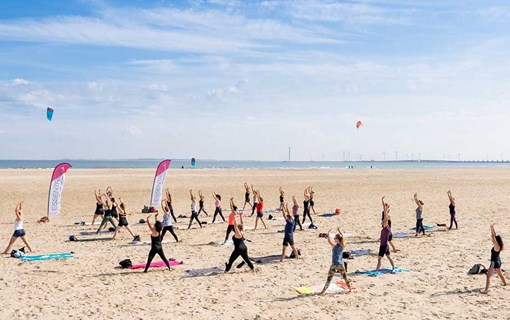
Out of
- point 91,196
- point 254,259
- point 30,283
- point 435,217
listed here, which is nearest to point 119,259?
point 30,283

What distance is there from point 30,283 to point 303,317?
6.96 metres

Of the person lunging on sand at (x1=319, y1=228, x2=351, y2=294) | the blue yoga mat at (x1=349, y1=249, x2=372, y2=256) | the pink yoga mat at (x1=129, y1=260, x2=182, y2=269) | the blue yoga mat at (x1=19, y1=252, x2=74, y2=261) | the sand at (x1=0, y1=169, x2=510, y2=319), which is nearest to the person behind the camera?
the sand at (x1=0, y1=169, x2=510, y2=319)

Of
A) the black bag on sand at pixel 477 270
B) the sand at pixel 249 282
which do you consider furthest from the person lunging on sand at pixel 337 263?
the black bag on sand at pixel 477 270

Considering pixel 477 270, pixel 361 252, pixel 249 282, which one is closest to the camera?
pixel 249 282

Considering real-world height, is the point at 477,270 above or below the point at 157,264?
above

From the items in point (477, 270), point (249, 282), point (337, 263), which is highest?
point (337, 263)

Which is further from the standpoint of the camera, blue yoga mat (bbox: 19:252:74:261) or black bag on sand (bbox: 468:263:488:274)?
blue yoga mat (bbox: 19:252:74:261)

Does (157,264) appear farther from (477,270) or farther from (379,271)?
(477,270)

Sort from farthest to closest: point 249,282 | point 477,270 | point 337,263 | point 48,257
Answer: point 48,257 < point 477,270 < point 249,282 < point 337,263

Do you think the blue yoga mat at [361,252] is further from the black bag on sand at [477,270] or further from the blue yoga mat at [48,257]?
the blue yoga mat at [48,257]

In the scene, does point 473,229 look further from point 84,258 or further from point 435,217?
point 84,258

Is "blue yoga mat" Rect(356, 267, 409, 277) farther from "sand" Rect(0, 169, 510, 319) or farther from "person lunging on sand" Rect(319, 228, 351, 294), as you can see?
"person lunging on sand" Rect(319, 228, 351, 294)

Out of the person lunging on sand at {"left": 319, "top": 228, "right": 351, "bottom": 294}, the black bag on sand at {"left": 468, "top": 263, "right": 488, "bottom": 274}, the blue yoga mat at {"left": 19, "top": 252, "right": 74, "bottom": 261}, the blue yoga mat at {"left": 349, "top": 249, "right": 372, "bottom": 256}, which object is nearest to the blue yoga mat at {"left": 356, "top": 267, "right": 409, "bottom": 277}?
the black bag on sand at {"left": 468, "top": 263, "right": 488, "bottom": 274}

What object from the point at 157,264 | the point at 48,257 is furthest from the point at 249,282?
the point at 48,257
